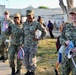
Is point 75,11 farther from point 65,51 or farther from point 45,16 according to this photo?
point 45,16

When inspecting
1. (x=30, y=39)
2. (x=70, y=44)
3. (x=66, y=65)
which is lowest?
(x=66, y=65)

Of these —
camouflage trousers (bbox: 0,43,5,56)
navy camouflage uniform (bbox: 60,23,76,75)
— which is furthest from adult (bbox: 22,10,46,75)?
camouflage trousers (bbox: 0,43,5,56)

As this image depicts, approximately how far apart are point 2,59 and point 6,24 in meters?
2.96

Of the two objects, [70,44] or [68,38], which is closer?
[70,44]

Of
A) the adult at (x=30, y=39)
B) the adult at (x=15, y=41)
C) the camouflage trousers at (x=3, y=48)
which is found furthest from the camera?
the camouflage trousers at (x=3, y=48)

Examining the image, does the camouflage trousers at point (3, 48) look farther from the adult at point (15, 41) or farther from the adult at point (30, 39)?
the adult at point (30, 39)

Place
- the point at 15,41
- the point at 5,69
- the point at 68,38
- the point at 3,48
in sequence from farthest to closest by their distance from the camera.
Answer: the point at 3,48, the point at 5,69, the point at 15,41, the point at 68,38

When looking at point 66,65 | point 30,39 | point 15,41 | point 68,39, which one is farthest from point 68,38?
point 15,41

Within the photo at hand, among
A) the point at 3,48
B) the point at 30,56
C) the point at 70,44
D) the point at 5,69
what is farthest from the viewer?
→ the point at 3,48

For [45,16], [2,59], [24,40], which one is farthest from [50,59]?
[45,16]

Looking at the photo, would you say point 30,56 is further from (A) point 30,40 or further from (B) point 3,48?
(B) point 3,48

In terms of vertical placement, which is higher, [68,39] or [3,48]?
[68,39]

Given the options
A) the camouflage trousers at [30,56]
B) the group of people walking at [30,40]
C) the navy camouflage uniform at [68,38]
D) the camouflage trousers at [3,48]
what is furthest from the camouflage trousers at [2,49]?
the navy camouflage uniform at [68,38]

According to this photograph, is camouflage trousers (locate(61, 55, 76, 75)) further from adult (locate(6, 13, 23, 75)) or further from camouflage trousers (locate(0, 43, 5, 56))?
camouflage trousers (locate(0, 43, 5, 56))
